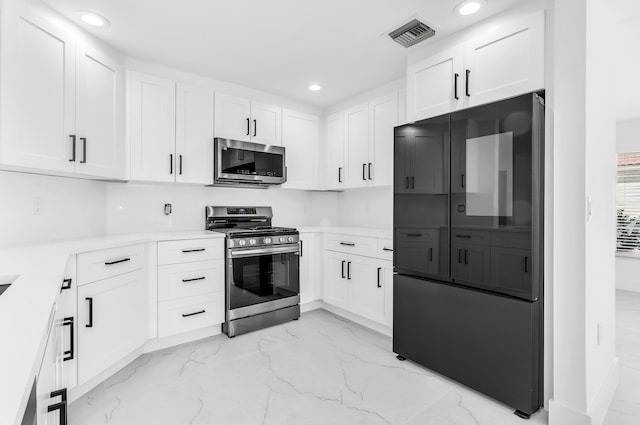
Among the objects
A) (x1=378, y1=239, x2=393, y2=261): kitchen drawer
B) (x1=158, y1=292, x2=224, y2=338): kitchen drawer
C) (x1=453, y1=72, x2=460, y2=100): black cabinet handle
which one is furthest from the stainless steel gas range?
(x1=453, y1=72, x2=460, y2=100): black cabinet handle

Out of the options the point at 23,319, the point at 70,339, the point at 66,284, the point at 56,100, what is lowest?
the point at 70,339

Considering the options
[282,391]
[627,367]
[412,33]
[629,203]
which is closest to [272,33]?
[412,33]

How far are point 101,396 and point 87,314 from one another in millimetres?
527

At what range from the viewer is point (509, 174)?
191 centimetres

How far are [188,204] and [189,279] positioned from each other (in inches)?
35.8

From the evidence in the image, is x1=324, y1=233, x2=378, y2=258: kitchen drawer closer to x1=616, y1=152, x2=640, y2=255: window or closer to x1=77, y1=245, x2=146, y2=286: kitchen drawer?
x1=77, y1=245, x2=146, y2=286: kitchen drawer

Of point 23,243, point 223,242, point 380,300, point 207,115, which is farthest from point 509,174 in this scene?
point 23,243

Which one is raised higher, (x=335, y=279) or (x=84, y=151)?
(x=84, y=151)

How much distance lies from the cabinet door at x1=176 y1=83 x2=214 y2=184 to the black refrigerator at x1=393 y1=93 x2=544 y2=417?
183cm

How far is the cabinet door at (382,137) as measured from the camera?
3.27 meters

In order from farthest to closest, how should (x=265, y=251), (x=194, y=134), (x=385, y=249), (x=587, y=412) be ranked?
(x=265, y=251), (x=194, y=134), (x=385, y=249), (x=587, y=412)

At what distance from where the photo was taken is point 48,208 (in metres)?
2.39

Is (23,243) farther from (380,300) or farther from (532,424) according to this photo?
(532,424)

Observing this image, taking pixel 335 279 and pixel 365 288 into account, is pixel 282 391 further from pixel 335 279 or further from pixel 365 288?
pixel 335 279
